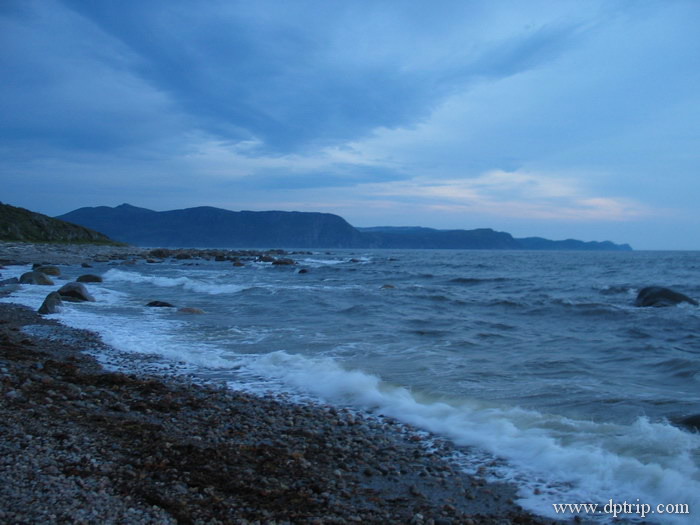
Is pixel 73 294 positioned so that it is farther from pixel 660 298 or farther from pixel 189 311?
Answer: pixel 660 298

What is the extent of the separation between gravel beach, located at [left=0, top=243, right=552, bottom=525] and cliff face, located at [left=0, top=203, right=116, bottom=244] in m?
75.4

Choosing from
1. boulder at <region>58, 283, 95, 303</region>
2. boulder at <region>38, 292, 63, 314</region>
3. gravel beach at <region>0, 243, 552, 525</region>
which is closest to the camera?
gravel beach at <region>0, 243, 552, 525</region>

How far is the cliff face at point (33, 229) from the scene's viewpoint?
232 ft

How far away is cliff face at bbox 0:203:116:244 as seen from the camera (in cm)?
7075

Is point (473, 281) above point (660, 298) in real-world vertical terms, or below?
below

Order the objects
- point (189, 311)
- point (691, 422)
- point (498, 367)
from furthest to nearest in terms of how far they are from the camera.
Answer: point (189, 311) < point (498, 367) < point (691, 422)

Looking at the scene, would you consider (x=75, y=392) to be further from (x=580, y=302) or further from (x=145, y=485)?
(x=580, y=302)

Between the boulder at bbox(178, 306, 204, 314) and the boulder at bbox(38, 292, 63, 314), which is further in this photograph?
the boulder at bbox(178, 306, 204, 314)

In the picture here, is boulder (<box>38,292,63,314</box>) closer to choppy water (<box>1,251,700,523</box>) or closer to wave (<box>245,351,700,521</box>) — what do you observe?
choppy water (<box>1,251,700,523</box>)

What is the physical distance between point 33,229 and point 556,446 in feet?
282

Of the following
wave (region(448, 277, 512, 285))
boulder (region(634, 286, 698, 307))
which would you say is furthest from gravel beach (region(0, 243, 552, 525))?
wave (region(448, 277, 512, 285))

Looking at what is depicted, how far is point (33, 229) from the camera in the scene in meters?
74.6

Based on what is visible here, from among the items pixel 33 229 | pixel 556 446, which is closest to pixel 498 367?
pixel 556 446

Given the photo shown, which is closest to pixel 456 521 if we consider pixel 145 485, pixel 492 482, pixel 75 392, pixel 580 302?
pixel 492 482
